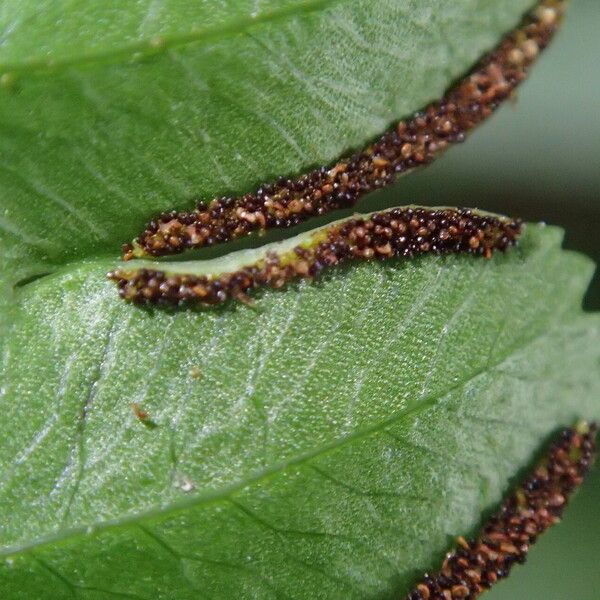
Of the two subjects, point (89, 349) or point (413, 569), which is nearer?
point (89, 349)

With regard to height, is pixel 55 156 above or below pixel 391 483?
above

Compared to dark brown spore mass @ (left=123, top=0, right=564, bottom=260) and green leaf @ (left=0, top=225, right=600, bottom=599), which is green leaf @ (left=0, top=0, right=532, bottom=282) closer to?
dark brown spore mass @ (left=123, top=0, right=564, bottom=260)

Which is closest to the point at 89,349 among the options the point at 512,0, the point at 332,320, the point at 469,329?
the point at 332,320

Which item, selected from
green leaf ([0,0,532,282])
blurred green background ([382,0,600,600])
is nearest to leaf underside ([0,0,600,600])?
green leaf ([0,0,532,282])

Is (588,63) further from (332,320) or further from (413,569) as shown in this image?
(413,569)

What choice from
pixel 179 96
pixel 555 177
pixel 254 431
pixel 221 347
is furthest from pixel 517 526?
pixel 179 96

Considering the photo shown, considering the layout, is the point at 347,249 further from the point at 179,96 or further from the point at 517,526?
the point at 517,526
